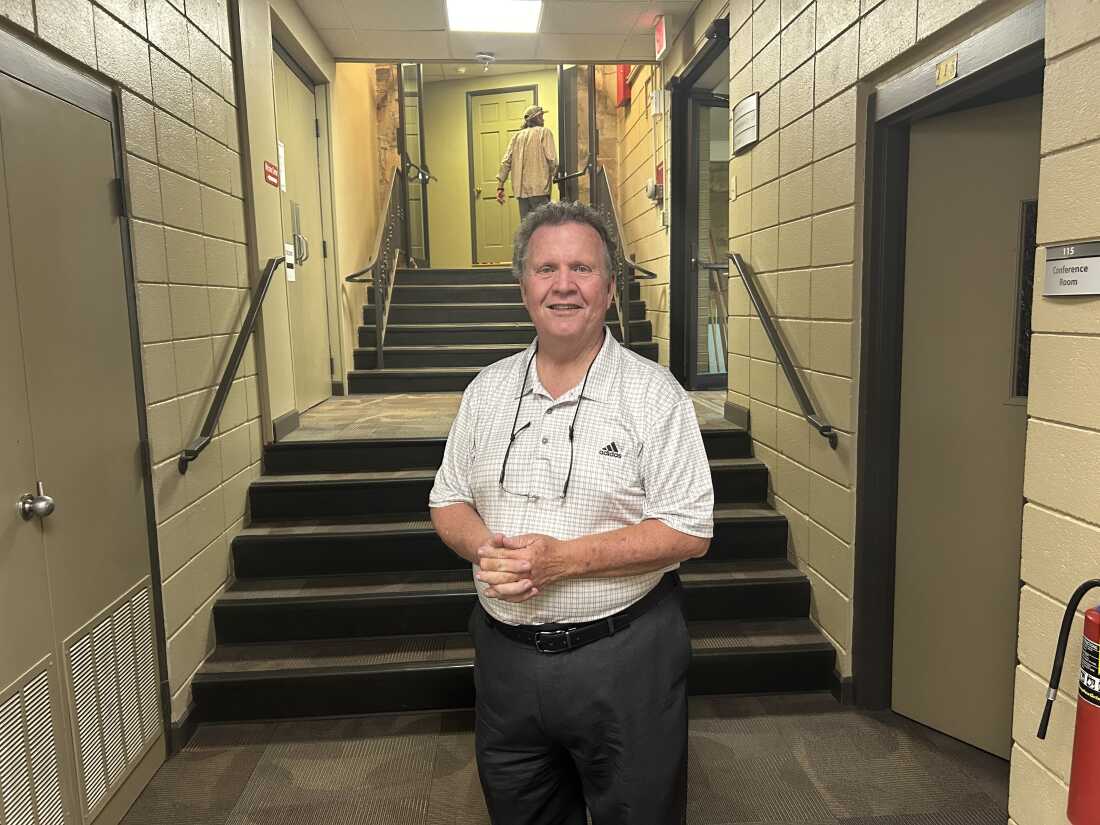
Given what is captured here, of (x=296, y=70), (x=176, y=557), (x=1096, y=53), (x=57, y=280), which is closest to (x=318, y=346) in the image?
(x=296, y=70)

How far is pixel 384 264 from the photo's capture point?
5.86 m

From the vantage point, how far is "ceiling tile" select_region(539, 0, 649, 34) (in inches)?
156

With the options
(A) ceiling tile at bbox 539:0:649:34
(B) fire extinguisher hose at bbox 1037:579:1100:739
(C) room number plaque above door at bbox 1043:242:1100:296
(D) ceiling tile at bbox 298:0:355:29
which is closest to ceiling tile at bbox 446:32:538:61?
(A) ceiling tile at bbox 539:0:649:34

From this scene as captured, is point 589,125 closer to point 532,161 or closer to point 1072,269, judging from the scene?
point 532,161

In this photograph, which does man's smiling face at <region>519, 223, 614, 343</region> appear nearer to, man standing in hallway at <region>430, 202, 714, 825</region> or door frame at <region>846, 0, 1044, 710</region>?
man standing in hallway at <region>430, 202, 714, 825</region>

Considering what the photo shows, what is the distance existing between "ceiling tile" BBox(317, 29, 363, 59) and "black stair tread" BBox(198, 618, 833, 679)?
3398 mm

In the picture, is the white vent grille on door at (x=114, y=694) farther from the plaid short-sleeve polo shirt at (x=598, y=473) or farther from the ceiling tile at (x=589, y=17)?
the ceiling tile at (x=589, y=17)

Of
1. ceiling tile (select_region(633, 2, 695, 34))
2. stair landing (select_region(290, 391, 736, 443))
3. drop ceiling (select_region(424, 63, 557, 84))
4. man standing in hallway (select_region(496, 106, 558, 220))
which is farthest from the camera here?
drop ceiling (select_region(424, 63, 557, 84))

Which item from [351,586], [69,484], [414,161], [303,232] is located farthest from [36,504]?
[414,161]

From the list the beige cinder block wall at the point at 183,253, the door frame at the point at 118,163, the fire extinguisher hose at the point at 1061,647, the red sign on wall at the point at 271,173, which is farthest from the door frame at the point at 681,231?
the fire extinguisher hose at the point at 1061,647

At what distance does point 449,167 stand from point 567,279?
7966mm

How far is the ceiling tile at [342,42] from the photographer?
4383 mm

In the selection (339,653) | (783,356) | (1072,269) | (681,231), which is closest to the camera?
(1072,269)

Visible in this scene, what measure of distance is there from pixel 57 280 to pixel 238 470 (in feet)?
4.41
